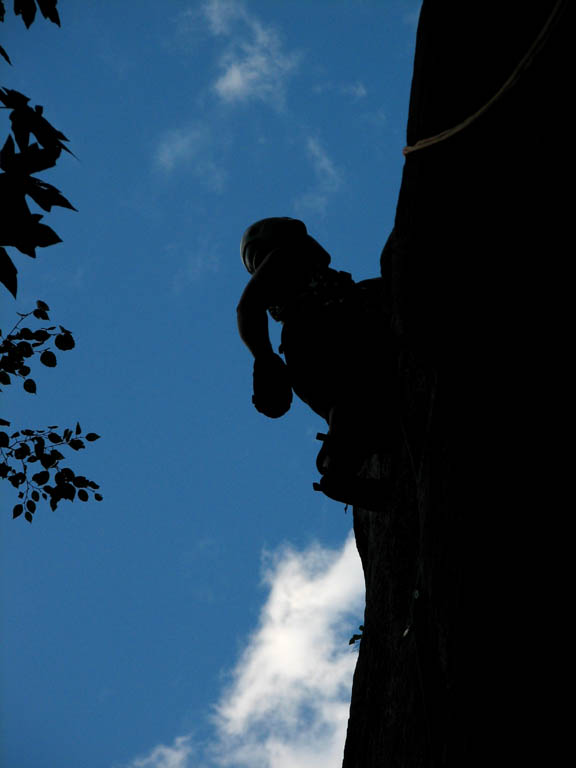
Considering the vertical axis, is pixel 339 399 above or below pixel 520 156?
above

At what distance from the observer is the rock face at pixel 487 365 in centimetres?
242

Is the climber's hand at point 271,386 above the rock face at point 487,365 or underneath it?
above

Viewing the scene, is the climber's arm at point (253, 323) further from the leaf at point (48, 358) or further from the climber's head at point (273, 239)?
the leaf at point (48, 358)

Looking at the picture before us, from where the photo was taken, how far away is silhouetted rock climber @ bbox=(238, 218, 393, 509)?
4559mm

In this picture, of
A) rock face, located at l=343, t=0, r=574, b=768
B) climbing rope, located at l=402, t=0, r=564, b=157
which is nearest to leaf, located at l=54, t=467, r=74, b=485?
rock face, located at l=343, t=0, r=574, b=768

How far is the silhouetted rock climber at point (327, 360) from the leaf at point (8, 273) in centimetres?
224

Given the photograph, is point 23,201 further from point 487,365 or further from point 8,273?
point 487,365

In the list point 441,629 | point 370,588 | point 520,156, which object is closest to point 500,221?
point 520,156

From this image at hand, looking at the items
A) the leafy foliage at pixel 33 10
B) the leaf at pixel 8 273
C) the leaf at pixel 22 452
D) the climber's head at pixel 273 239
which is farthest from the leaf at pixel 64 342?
the leaf at pixel 8 273

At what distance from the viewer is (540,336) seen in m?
2.70

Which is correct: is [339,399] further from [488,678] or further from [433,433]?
[488,678]

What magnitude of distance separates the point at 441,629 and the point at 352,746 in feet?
7.85

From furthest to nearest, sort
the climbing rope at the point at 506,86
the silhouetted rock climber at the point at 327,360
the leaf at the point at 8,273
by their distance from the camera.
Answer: the silhouetted rock climber at the point at 327,360 → the climbing rope at the point at 506,86 → the leaf at the point at 8,273

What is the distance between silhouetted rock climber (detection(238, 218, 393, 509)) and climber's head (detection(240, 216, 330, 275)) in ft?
0.49
